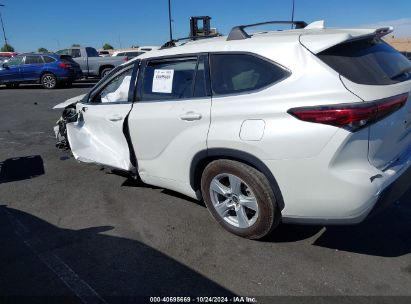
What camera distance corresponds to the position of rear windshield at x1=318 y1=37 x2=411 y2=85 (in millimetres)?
2734

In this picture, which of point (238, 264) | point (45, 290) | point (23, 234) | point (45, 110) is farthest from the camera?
point (45, 110)

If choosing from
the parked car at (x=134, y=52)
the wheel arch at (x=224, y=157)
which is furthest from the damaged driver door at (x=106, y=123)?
the parked car at (x=134, y=52)

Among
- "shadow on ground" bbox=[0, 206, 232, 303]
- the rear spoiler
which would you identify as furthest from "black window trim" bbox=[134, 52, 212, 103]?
"shadow on ground" bbox=[0, 206, 232, 303]

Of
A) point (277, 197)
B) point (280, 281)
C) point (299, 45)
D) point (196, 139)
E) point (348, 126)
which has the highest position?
point (299, 45)

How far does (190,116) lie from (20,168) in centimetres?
359

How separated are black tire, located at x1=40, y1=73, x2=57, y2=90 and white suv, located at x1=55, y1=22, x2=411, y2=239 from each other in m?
14.6

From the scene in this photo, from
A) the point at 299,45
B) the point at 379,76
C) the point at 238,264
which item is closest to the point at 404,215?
the point at 379,76

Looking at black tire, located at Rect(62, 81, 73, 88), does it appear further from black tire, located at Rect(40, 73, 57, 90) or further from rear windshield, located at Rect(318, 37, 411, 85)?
rear windshield, located at Rect(318, 37, 411, 85)

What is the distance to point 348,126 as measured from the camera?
8.30 ft

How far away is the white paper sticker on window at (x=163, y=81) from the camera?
12.1 ft

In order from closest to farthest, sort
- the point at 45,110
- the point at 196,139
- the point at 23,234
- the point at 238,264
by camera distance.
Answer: the point at 238,264 → the point at 196,139 → the point at 23,234 → the point at 45,110

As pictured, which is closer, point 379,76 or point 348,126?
point 348,126

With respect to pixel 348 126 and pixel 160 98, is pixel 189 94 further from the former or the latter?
pixel 348 126

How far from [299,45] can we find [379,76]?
667 millimetres
